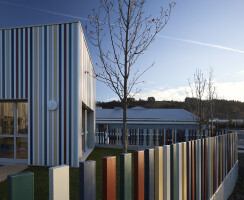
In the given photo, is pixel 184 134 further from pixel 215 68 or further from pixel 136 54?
pixel 136 54

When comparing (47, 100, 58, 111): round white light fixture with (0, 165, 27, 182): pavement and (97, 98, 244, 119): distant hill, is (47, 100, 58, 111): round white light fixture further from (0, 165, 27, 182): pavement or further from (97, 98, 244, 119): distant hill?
(97, 98, 244, 119): distant hill

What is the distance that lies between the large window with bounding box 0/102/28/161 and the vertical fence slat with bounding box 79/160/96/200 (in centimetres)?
677

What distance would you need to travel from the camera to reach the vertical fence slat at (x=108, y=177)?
1.42 meters

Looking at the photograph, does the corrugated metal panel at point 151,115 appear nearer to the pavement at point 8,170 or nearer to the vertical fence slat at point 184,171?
the pavement at point 8,170

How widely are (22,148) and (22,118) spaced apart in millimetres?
1122

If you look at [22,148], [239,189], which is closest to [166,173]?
[239,189]

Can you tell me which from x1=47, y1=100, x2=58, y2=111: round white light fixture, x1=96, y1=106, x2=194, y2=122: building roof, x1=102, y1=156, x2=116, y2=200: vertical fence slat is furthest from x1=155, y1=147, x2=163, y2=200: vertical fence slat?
x1=96, y1=106, x2=194, y2=122: building roof

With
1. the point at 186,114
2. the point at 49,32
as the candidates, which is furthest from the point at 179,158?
the point at 186,114

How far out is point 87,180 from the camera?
1287 mm

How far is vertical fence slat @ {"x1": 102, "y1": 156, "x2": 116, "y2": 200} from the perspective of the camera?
1425mm

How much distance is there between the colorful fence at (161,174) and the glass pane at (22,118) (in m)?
6.19

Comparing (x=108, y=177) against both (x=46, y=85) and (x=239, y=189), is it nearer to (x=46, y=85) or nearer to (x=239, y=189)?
(x=46, y=85)

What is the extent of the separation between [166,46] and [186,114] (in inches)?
506

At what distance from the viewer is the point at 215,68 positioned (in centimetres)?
1561
